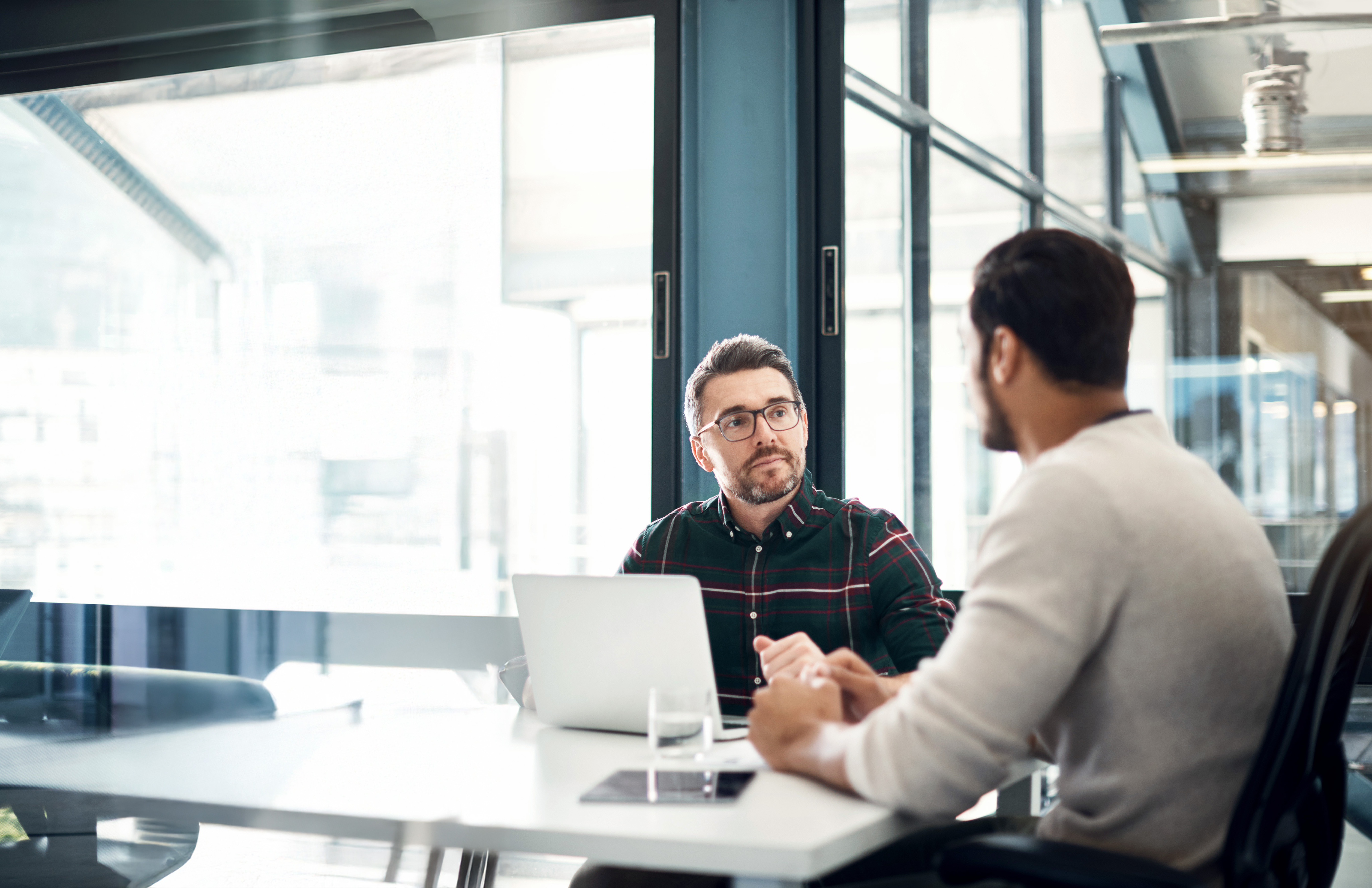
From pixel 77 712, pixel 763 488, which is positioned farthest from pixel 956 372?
pixel 77 712

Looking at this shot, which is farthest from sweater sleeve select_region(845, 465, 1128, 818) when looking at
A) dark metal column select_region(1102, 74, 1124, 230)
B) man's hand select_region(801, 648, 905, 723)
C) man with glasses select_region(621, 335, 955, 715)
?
dark metal column select_region(1102, 74, 1124, 230)

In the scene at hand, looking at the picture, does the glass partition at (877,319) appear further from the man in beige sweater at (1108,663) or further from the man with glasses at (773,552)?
the man in beige sweater at (1108,663)

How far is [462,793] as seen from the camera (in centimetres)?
132

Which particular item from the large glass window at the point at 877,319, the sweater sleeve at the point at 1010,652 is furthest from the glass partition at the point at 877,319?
the sweater sleeve at the point at 1010,652

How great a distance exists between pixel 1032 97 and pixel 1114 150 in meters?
0.26

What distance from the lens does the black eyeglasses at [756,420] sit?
2.28 meters

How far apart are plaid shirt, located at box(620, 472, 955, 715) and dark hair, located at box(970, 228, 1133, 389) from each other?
2.68ft

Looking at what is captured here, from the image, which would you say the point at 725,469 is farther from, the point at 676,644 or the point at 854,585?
the point at 676,644

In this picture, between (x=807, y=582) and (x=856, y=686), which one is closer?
(x=856, y=686)

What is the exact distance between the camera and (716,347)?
2424 mm

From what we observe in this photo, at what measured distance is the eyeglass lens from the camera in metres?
2.28

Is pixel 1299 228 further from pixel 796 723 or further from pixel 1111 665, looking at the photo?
pixel 796 723

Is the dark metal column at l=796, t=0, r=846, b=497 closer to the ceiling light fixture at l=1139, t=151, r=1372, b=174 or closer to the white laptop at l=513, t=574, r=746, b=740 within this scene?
the ceiling light fixture at l=1139, t=151, r=1372, b=174

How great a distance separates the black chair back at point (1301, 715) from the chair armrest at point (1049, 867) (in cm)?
12
